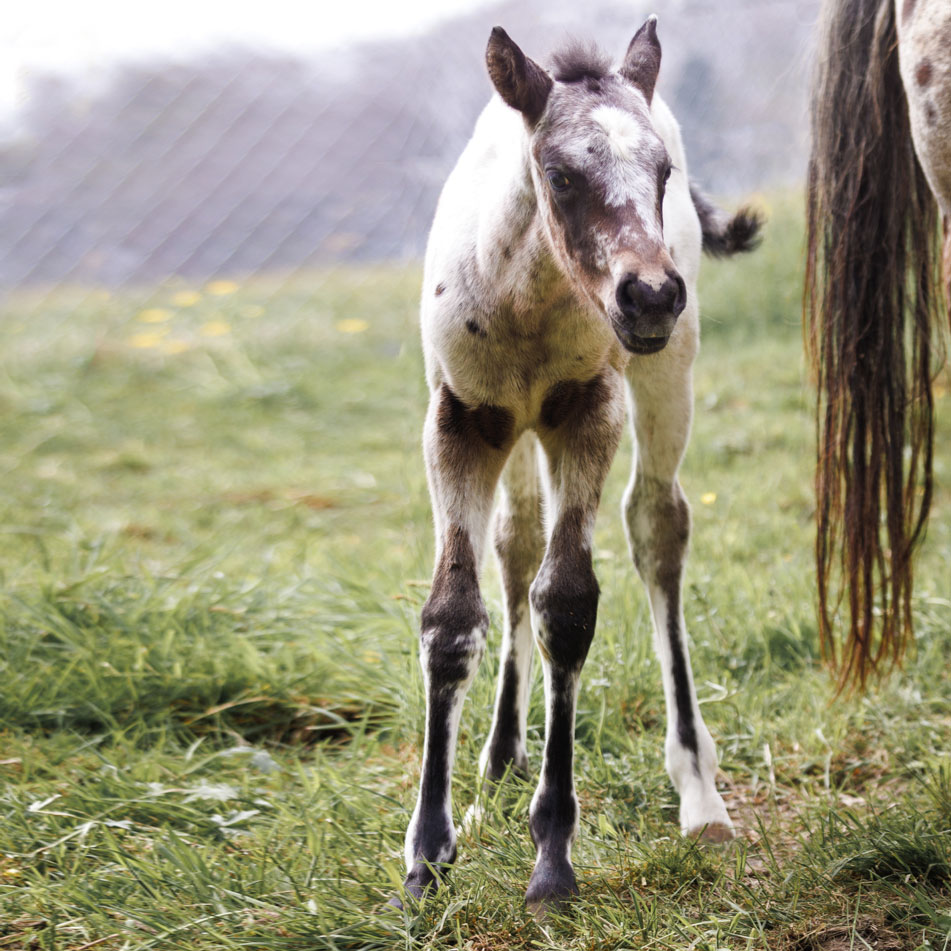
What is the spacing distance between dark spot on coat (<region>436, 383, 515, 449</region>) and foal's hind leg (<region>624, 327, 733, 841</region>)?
0.52 m

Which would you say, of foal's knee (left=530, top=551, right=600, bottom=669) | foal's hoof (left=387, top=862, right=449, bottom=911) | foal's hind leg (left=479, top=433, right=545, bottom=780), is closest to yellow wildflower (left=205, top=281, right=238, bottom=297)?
foal's hind leg (left=479, top=433, right=545, bottom=780)

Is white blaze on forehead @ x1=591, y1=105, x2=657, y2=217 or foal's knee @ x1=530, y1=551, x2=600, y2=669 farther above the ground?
white blaze on forehead @ x1=591, y1=105, x2=657, y2=217

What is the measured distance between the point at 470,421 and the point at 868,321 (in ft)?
4.24

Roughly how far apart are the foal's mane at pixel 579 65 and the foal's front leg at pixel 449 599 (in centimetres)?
70

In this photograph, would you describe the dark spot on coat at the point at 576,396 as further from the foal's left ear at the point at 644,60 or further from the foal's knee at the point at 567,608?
the foal's left ear at the point at 644,60

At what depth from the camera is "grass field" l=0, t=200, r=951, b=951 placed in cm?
210

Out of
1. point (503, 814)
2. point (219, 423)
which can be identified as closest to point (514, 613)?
point (503, 814)

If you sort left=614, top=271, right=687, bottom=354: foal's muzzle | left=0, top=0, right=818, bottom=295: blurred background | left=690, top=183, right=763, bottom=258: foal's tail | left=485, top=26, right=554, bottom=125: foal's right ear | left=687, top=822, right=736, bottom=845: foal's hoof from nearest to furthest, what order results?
1. left=614, top=271, right=687, bottom=354: foal's muzzle
2. left=485, top=26, right=554, bottom=125: foal's right ear
3. left=687, top=822, right=736, bottom=845: foal's hoof
4. left=690, top=183, right=763, bottom=258: foal's tail
5. left=0, top=0, right=818, bottom=295: blurred background

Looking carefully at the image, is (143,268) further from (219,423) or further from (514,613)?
(514,613)

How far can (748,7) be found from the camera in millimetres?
7738

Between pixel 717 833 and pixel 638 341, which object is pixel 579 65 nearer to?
pixel 638 341

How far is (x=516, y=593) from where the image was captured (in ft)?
9.29

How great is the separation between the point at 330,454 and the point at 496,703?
4.09 metres

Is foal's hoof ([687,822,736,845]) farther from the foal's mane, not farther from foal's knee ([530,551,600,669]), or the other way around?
the foal's mane
